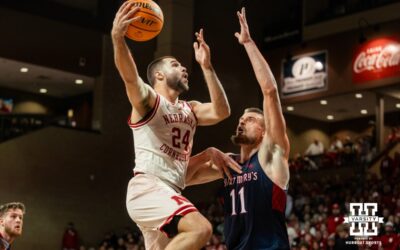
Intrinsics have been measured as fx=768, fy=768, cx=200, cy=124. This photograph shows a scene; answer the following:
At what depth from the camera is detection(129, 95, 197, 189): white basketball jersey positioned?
22.3 feet

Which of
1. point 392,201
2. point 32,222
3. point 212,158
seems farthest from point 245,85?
point 212,158

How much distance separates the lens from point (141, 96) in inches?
260

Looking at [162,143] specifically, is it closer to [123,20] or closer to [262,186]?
[262,186]

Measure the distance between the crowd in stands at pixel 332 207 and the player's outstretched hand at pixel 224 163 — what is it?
880cm

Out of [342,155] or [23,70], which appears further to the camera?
[23,70]

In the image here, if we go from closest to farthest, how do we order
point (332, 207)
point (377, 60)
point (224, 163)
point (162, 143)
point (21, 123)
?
point (162, 143) < point (224, 163) < point (332, 207) < point (21, 123) < point (377, 60)

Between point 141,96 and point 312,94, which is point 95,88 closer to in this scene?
point 312,94

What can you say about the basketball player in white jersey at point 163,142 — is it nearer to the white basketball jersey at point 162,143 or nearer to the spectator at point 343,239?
the white basketball jersey at point 162,143

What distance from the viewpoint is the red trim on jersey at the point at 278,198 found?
22.7 ft

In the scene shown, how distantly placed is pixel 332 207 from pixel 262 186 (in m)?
13.2

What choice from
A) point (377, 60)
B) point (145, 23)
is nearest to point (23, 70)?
point (377, 60)

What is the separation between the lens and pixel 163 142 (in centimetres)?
686

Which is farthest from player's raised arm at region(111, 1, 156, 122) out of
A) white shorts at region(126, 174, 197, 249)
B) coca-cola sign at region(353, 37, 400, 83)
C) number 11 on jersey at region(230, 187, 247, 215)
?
coca-cola sign at region(353, 37, 400, 83)

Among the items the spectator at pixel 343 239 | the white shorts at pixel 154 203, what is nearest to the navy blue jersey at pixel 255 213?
the white shorts at pixel 154 203
